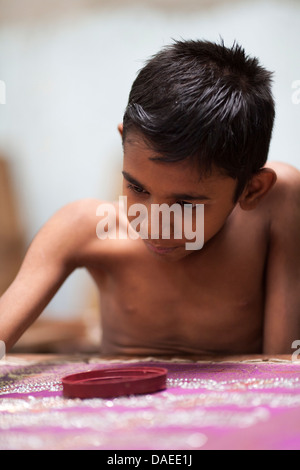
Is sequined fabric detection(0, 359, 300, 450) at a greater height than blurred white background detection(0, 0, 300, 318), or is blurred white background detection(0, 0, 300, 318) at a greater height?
blurred white background detection(0, 0, 300, 318)

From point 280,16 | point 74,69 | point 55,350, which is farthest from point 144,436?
point 74,69

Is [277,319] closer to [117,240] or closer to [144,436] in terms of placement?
[117,240]

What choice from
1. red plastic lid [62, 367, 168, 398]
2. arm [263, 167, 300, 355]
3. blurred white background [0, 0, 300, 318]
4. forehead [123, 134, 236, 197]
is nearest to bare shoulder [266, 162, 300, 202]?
arm [263, 167, 300, 355]

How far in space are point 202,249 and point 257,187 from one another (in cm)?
13

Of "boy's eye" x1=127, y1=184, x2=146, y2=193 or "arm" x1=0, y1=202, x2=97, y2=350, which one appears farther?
"arm" x1=0, y1=202, x2=97, y2=350

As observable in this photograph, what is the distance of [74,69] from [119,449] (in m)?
1.63

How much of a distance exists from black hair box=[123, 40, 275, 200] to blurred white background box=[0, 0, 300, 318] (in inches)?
35.5

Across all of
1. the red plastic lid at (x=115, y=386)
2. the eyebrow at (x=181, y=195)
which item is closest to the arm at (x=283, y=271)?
the eyebrow at (x=181, y=195)

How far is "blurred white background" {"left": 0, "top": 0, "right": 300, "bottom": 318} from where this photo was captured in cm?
180

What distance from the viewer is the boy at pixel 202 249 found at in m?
0.83

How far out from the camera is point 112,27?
75.2 inches

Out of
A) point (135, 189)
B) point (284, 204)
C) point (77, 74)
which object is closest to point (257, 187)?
point (284, 204)

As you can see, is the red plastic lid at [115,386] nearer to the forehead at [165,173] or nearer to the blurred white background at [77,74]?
the forehead at [165,173]

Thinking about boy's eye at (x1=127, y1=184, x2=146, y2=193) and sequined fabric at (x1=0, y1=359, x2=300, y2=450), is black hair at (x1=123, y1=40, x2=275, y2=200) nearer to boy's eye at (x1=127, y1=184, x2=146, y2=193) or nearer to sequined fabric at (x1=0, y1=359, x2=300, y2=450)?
boy's eye at (x1=127, y1=184, x2=146, y2=193)
